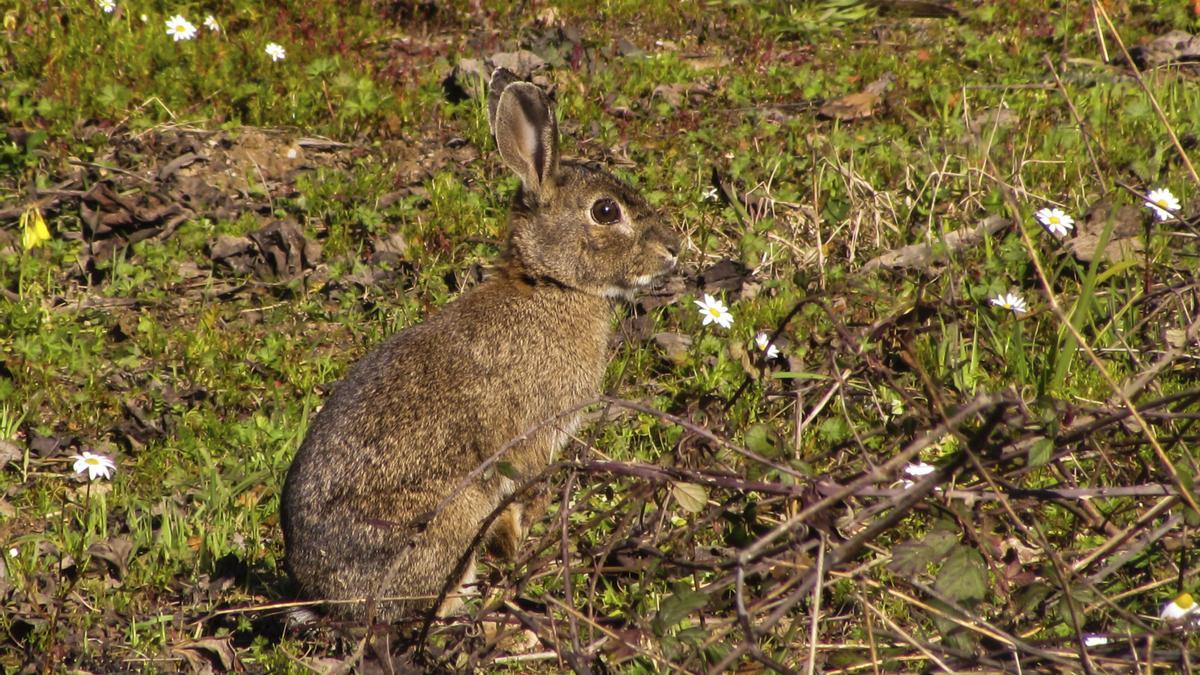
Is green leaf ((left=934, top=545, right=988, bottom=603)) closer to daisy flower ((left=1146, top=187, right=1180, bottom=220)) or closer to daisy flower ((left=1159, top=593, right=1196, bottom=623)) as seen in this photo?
daisy flower ((left=1159, top=593, right=1196, bottom=623))

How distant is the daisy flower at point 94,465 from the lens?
530 centimetres

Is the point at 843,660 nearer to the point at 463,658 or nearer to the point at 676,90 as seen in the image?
the point at 463,658

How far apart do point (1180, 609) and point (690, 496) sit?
1374 millimetres

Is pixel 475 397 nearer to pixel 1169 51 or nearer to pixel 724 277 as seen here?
pixel 724 277

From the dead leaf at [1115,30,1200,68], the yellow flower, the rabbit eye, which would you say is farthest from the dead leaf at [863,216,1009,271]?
the yellow flower

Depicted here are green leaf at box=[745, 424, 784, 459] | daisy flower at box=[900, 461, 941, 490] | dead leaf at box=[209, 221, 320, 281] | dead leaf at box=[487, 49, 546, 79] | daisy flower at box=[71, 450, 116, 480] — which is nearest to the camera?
green leaf at box=[745, 424, 784, 459]

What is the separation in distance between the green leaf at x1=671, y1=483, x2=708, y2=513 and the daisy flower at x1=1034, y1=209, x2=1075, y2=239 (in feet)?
11.2

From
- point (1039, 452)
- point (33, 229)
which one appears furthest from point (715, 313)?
point (33, 229)

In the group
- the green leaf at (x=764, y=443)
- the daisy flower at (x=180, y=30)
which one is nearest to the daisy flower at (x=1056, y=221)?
the green leaf at (x=764, y=443)

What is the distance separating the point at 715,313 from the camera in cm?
643

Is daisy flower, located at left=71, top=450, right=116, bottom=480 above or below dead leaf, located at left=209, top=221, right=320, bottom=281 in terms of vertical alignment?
above

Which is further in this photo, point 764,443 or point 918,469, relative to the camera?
point 918,469

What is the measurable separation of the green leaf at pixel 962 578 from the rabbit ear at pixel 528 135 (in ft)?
10.1

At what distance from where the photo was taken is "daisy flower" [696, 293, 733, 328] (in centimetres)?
639
